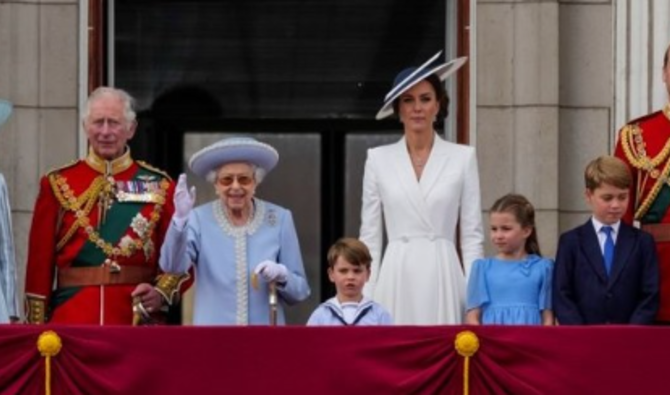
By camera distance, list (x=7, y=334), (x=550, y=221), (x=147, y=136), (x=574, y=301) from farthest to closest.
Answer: (x=147, y=136)
(x=550, y=221)
(x=574, y=301)
(x=7, y=334)

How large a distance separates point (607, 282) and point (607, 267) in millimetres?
82

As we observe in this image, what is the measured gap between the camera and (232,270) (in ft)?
36.3

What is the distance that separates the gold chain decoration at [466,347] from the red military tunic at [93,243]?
175 centimetres

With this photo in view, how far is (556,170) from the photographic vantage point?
521 inches

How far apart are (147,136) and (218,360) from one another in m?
4.58

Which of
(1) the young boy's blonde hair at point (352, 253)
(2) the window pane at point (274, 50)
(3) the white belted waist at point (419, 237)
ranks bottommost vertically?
(1) the young boy's blonde hair at point (352, 253)

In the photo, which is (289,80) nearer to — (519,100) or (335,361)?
(519,100)

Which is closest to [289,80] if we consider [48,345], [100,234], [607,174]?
[100,234]

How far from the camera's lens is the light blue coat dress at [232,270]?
11047 mm

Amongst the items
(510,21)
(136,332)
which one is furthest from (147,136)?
(136,332)

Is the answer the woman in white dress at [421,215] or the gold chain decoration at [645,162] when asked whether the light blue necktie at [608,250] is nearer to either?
the gold chain decoration at [645,162]

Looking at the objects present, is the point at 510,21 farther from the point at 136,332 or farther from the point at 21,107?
the point at 136,332

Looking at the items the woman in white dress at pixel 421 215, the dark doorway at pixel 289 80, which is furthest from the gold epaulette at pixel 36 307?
the dark doorway at pixel 289 80

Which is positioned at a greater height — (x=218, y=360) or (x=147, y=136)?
(x=147, y=136)
